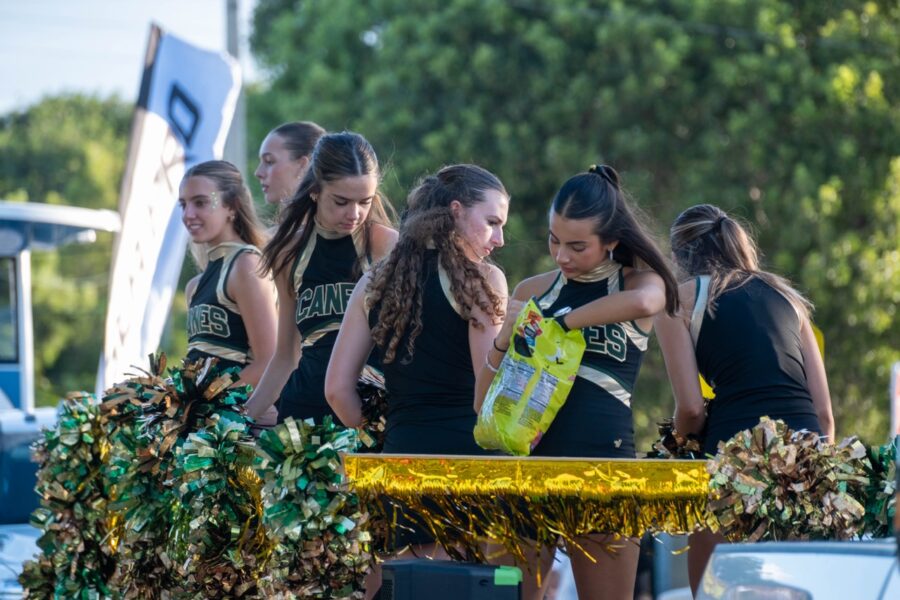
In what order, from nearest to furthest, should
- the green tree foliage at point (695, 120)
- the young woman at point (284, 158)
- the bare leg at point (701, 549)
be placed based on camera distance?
the bare leg at point (701, 549) < the young woman at point (284, 158) < the green tree foliage at point (695, 120)

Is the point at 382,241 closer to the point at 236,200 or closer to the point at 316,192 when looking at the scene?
the point at 316,192

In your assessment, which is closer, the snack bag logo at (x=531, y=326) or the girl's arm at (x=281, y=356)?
the snack bag logo at (x=531, y=326)

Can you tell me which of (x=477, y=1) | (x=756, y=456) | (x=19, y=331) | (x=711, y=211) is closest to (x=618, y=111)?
(x=477, y=1)

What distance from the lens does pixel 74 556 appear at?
5250mm

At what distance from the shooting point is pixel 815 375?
Answer: 489cm

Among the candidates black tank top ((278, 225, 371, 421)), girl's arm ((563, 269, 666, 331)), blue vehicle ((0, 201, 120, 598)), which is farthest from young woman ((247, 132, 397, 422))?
blue vehicle ((0, 201, 120, 598))

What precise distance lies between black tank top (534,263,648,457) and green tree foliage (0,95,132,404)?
3414cm

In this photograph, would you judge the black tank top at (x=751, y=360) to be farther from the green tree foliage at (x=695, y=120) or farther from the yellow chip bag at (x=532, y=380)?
the green tree foliage at (x=695, y=120)

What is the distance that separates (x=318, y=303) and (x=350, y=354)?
0.57 meters

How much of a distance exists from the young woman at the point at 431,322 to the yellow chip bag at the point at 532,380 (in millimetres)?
170

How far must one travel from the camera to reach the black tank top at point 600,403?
13.4ft

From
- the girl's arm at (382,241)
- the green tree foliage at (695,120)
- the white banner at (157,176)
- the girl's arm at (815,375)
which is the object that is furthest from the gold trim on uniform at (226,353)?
the green tree foliage at (695,120)

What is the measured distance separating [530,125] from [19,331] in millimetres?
7848

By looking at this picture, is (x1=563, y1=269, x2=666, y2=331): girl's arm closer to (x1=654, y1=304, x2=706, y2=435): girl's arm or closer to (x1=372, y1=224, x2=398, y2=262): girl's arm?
(x1=654, y1=304, x2=706, y2=435): girl's arm
